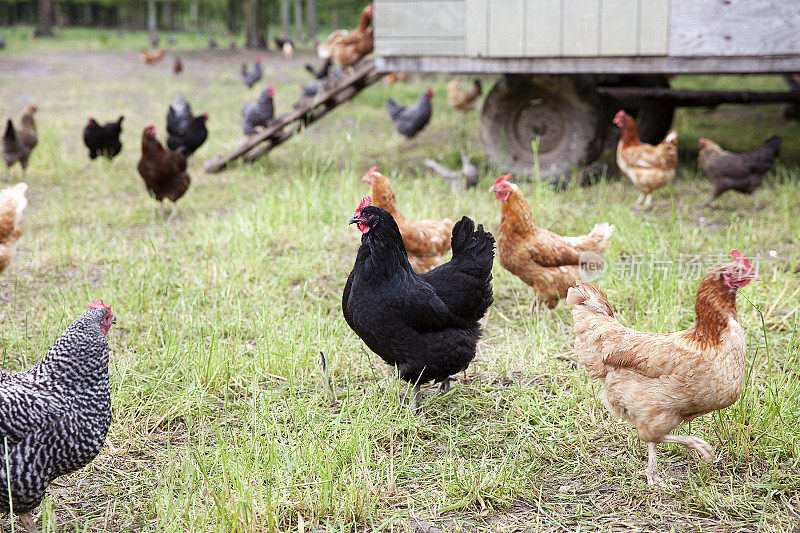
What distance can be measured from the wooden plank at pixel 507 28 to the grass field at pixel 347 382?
4.39ft

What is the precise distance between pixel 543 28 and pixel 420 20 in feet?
Answer: 4.19

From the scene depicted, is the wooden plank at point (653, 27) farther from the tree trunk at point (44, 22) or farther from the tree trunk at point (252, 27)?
the tree trunk at point (44, 22)

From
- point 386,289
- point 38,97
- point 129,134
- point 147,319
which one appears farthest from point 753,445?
point 38,97

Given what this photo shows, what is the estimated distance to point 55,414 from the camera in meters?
2.26

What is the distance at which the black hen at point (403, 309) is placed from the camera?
3047 mm

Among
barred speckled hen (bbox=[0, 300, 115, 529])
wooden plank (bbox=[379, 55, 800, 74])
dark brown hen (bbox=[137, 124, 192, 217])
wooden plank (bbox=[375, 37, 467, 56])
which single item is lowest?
barred speckled hen (bbox=[0, 300, 115, 529])

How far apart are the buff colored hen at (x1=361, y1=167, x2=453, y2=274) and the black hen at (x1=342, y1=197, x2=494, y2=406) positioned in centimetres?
114

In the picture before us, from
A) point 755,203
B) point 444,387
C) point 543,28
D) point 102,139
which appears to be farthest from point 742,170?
point 102,139

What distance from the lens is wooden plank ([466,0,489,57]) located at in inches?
263

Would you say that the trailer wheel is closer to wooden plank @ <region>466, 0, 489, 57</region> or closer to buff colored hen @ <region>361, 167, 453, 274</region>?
wooden plank @ <region>466, 0, 489, 57</region>

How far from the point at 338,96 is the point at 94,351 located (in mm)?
6009

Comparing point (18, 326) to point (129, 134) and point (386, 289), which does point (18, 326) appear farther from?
point (129, 134)

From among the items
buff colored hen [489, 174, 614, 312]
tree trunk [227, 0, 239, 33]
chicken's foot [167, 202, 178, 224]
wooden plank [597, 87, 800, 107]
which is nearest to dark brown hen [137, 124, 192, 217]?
chicken's foot [167, 202, 178, 224]

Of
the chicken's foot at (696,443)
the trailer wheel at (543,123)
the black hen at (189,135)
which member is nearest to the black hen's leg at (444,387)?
the chicken's foot at (696,443)
